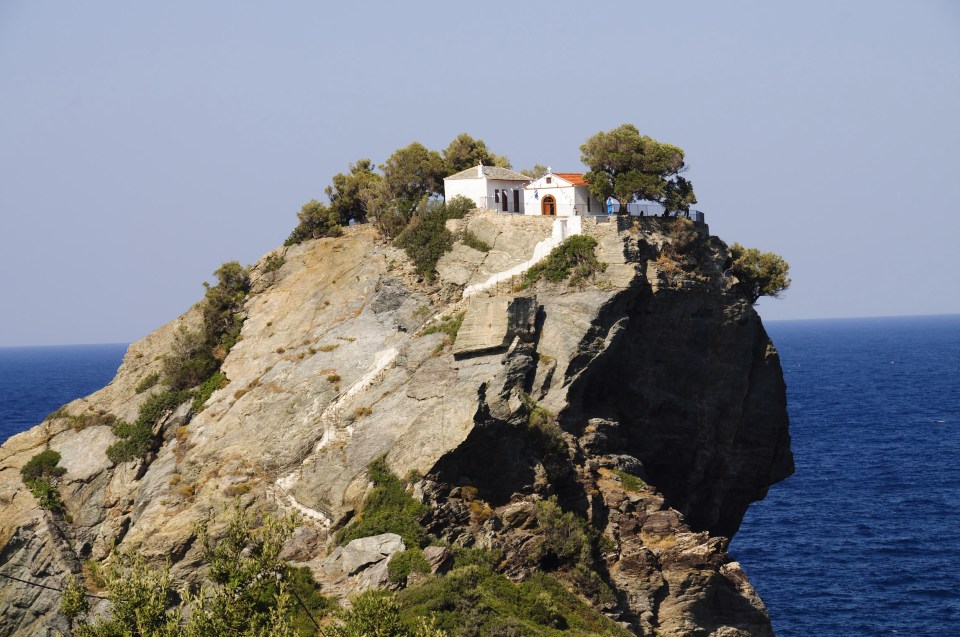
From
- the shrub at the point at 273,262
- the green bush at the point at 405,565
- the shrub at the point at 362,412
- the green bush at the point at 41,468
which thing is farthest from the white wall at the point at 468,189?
the green bush at the point at 405,565

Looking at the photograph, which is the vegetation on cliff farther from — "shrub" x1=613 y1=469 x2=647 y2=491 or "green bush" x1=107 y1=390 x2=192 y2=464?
"shrub" x1=613 y1=469 x2=647 y2=491

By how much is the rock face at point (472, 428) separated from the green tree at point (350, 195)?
6.05 meters

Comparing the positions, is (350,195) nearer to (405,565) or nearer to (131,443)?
(131,443)

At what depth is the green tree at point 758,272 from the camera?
7369cm

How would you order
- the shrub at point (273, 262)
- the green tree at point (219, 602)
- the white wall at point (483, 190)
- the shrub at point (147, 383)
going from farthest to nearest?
the shrub at point (273, 262) → the white wall at point (483, 190) → the shrub at point (147, 383) → the green tree at point (219, 602)

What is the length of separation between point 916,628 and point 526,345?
96.4 ft

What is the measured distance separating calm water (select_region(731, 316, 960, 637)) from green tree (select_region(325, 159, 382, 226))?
36604 mm

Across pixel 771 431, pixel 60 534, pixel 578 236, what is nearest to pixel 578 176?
pixel 578 236

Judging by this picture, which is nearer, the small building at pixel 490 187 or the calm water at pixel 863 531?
the calm water at pixel 863 531

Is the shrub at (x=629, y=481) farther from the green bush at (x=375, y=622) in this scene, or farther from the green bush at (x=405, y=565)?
the green bush at (x=375, y=622)

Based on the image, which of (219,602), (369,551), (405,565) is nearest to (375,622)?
(219,602)

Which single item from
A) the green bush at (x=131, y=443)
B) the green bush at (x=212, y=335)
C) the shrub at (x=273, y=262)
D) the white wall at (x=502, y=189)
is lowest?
the green bush at (x=131, y=443)

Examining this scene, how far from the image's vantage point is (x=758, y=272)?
7412 cm

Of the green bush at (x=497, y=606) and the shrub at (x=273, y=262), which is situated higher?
the shrub at (x=273, y=262)
